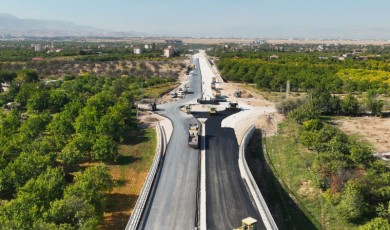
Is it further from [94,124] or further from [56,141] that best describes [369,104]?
[56,141]

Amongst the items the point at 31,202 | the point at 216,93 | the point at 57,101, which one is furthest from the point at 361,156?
the point at 57,101

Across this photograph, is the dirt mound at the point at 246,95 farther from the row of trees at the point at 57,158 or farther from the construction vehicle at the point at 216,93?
the row of trees at the point at 57,158

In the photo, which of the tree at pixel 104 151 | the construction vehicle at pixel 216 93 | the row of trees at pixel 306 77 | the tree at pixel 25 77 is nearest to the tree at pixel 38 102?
the tree at pixel 104 151

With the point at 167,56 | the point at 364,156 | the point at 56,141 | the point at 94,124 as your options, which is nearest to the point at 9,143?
the point at 56,141

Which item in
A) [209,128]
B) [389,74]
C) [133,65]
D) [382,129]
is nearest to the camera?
[209,128]

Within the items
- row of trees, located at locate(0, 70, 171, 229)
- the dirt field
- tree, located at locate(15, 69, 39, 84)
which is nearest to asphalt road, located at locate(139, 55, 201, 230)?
row of trees, located at locate(0, 70, 171, 229)

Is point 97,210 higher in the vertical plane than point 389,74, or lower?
lower
